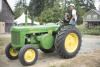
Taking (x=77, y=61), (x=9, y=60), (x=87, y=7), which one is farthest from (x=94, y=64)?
(x=87, y=7)

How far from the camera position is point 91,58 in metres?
6.07

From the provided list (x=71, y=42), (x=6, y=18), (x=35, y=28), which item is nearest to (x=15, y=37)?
(x=35, y=28)

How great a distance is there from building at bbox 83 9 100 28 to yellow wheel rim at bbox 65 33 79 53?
41.6 metres

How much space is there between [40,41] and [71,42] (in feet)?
3.81

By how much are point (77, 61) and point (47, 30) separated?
1.59 meters

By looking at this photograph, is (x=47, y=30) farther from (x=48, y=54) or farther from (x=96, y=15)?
(x=96, y=15)

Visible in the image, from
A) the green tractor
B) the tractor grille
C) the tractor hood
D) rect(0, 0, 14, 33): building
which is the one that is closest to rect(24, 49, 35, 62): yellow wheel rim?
the green tractor

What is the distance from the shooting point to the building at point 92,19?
47.0 m

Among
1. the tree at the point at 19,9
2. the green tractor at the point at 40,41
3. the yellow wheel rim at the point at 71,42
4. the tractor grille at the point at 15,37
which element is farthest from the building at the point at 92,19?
the tractor grille at the point at 15,37

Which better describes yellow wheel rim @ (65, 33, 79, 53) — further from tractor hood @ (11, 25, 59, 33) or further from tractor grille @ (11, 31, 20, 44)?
tractor grille @ (11, 31, 20, 44)

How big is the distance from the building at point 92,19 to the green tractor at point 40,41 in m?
41.8

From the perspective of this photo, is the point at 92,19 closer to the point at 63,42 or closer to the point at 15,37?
the point at 63,42

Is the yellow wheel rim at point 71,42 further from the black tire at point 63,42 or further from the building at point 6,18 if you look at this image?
the building at point 6,18

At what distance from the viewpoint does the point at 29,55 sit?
5.47 metres
